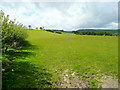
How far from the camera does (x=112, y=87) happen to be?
915cm

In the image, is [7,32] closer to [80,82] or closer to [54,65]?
[54,65]

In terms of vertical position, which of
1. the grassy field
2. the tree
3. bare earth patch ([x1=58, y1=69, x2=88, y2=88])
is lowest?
bare earth patch ([x1=58, y1=69, x2=88, y2=88])

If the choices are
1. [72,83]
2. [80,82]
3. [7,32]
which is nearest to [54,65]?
[72,83]

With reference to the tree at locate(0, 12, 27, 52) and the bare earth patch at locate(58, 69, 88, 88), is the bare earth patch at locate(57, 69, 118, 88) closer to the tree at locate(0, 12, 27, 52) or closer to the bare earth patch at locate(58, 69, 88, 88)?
the bare earth patch at locate(58, 69, 88, 88)

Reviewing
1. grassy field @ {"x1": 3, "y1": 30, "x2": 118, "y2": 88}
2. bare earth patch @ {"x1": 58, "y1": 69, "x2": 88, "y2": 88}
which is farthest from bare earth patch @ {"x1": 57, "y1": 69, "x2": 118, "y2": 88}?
grassy field @ {"x1": 3, "y1": 30, "x2": 118, "y2": 88}

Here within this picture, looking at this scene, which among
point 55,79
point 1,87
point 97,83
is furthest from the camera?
point 55,79

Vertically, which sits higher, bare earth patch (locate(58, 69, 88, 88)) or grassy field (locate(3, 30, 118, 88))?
grassy field (locate(3, 30, 118, 88))

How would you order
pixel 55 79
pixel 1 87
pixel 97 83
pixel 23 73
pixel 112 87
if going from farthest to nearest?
pixel 23 73 < pixel 55 79 < pixel 97 83 < pixel 112 87 < pixel 1 87

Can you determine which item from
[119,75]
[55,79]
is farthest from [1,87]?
[119,75]

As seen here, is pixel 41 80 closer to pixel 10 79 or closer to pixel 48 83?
pixel 48 83

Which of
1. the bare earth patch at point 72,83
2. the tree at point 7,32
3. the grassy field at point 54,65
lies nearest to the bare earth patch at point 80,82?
the bare earth patch at point 72,83

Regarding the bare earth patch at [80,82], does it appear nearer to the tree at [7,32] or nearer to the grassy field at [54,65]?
the grassy field at [54,65]

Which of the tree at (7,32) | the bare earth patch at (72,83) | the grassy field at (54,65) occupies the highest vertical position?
the tree at (7,32)

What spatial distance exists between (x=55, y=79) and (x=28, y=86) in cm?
277
